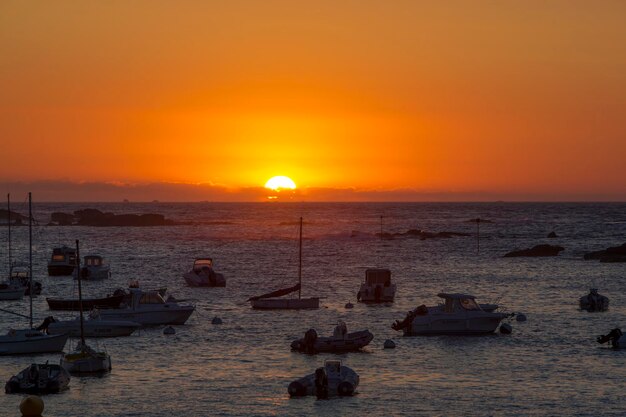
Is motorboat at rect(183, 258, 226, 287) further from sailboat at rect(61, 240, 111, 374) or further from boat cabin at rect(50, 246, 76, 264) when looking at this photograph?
sailboat at rect(61, 240, 111, 374)

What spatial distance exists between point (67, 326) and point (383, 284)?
3000cm

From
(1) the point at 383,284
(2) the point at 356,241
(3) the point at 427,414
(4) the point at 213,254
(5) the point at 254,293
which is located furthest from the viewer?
(2) the point at 356,241

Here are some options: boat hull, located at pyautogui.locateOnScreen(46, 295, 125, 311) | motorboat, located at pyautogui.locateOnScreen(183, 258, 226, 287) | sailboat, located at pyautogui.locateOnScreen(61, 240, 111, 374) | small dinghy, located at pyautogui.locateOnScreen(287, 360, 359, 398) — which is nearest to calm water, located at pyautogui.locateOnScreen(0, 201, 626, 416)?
small dinghy, located at pyautogui.locateOnScreen(287, 360, 359, 398)

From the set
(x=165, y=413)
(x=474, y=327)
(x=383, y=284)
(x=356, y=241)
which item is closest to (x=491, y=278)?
(x=383, y=284)

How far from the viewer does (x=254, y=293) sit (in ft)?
278

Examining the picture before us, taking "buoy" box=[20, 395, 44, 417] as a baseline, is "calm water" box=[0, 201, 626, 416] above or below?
below

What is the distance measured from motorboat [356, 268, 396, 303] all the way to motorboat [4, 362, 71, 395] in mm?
38588

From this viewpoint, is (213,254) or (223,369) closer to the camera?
(223,369)

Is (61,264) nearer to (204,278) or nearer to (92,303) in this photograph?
(204,278)

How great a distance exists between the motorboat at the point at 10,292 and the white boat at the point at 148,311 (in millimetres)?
18449

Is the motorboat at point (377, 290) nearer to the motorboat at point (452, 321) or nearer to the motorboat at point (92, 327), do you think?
the motorboat at point (452, 321)

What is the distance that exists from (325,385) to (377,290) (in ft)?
120

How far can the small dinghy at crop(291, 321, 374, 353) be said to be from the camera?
49906 millimetres

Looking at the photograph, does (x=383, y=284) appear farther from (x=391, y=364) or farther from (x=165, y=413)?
(x=165, y=413)
